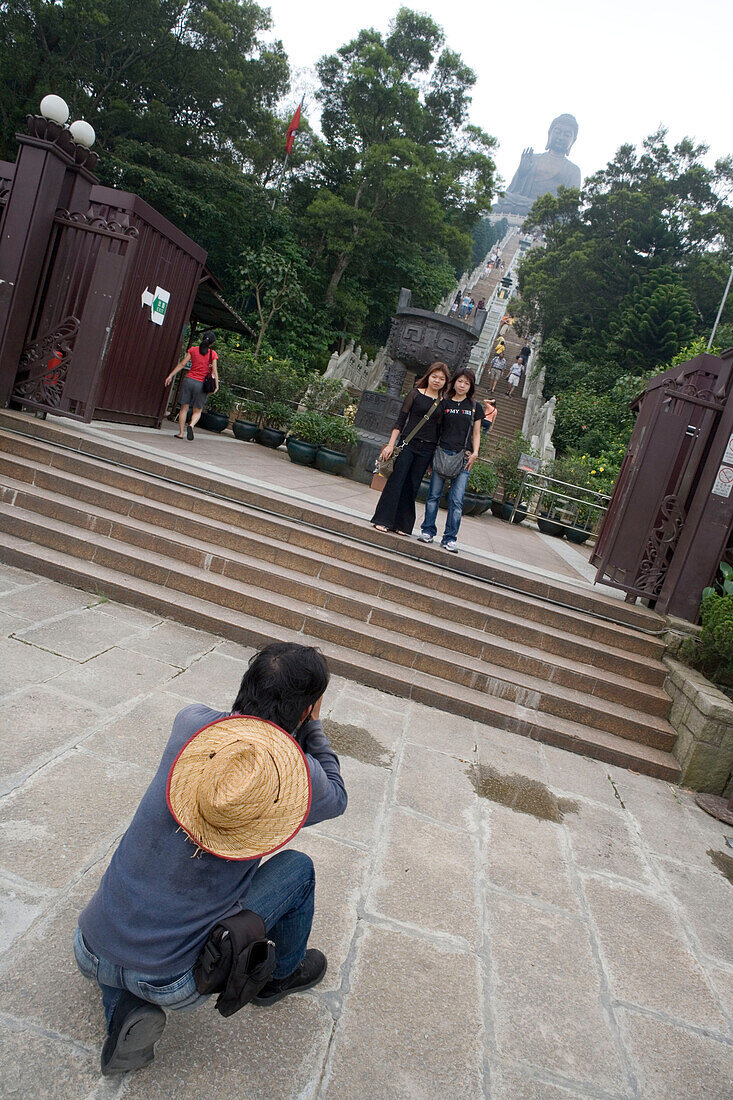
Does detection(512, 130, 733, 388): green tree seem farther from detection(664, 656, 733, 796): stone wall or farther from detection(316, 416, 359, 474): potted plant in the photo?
detection(664, 656, 733, 796): stone wall

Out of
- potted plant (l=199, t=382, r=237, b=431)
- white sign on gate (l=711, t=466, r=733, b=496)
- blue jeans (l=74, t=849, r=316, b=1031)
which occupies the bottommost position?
blue jeans (l=74, t=849, r=316, b=1031)

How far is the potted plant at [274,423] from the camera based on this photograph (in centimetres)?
1380

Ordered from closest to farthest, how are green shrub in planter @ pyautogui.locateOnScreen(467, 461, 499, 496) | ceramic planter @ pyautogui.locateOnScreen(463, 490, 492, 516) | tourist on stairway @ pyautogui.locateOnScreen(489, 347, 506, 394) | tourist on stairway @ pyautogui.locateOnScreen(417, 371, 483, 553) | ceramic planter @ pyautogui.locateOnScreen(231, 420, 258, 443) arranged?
1. tourist on stairway @ pyautogui.locateOnScreen(417, 371, 483, 553)
2. green shrub in planter @ pyautogui.locateOnScreen(467, 461, 499, 496)
3. ceramic planter @ pyautogui.locateOnScreen(463, 490, 492, 516)
4. ceramic planter @ pyautogui.locateOnScreen(231, 420, 258, 443)
5. tourist on stairway @ pyautogui.locateOnScreen(489, 347, 506, 394)

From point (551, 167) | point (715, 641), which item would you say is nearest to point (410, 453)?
point (715, 641)

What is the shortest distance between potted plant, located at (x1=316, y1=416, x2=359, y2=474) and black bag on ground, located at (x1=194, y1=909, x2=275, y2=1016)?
10824 mm

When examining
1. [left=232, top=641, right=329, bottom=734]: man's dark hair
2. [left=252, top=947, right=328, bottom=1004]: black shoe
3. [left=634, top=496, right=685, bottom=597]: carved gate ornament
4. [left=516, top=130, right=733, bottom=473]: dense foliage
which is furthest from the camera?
[left=516, top=130, right=733, bottom=473]: dense foliage

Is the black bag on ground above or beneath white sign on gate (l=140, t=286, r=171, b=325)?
beneath

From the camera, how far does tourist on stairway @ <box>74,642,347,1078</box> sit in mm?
1629

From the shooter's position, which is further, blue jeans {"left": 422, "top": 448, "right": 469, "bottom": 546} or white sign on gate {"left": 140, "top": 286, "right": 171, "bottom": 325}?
white sign on gate {"left": 140, "top": 286, "right": 171, "bottom": 325}

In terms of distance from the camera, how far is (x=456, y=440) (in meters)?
6.94

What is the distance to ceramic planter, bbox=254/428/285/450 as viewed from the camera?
13.8 m

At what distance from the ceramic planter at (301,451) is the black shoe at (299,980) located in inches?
419

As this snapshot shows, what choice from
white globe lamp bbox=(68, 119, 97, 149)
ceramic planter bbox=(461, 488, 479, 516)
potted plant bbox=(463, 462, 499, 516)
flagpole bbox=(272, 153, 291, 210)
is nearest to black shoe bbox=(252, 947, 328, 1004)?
white globe lamp bbox=(68, 119, 97, 149)

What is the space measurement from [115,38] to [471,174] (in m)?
15.2
